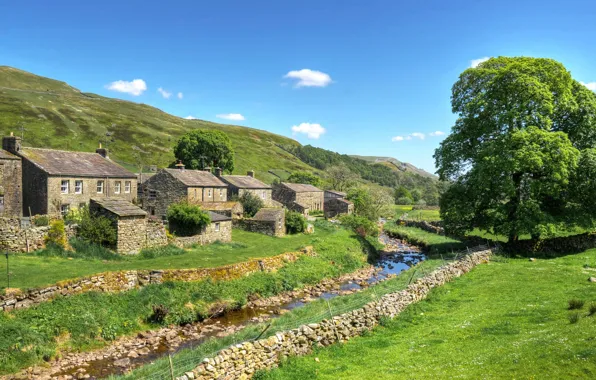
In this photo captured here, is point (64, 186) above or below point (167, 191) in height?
above

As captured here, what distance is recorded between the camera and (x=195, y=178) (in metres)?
54.3

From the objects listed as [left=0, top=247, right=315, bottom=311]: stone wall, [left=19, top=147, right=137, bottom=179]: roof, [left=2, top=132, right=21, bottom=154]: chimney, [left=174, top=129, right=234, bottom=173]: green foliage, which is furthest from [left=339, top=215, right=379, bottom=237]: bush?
[left=2, top=132, right=21, bottom=154]: chimney

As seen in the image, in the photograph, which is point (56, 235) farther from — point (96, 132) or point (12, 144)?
point (96, 132)

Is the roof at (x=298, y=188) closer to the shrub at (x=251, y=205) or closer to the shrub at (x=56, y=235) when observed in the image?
the shrub at (x=251, y=205)

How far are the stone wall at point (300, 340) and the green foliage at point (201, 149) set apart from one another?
68449mm

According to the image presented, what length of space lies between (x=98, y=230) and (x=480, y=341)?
26.7 meters

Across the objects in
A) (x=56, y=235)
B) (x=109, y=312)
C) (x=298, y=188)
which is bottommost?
(x=109, y=312)

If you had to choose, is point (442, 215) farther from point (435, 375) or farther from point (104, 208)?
point (104, 208)

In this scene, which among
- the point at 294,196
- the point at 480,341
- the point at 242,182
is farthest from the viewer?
the point at 294,196

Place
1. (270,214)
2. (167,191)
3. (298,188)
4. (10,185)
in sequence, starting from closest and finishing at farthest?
(10,185) → (270,214) → (167,191) → (298,188)

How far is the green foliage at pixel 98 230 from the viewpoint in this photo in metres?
29.5

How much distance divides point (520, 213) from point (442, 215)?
6.38 metres

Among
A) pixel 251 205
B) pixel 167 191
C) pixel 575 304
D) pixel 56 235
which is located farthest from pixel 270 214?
pixel 575 304

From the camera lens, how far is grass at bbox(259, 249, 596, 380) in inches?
446
